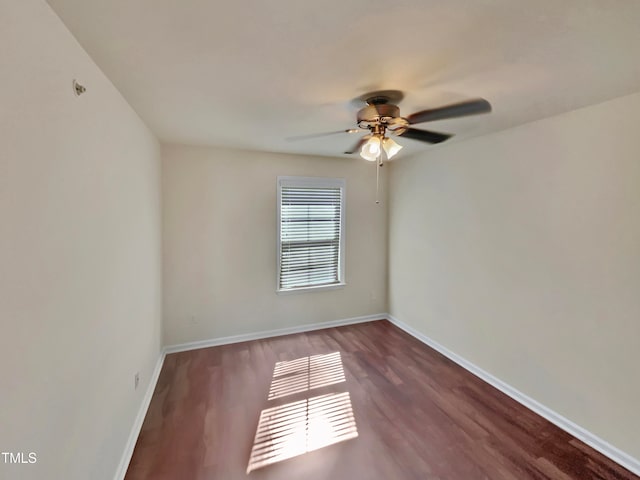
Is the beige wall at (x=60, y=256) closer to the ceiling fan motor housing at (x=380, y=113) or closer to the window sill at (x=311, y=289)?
the ceiling fan motor housing at (x=380, y=113)

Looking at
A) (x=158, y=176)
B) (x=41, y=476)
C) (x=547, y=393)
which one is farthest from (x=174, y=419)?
(x=547, y=393)

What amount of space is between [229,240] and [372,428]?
2507 mm

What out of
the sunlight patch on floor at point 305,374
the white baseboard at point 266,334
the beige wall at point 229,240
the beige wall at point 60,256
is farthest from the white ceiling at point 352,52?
the white baseboard at point 266,334

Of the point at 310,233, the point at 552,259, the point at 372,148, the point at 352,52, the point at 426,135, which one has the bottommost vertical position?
the point at 552,259

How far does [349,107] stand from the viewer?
6.93 feet

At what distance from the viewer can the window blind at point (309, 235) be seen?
3889mm

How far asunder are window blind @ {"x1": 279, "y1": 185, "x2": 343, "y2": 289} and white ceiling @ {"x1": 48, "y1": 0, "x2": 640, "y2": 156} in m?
1.75

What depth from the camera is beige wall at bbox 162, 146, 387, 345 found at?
3.36 m

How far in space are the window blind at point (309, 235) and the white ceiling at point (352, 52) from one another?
5.73 ft

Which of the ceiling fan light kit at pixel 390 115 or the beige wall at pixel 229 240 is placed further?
the beige wall at pixel 229 240

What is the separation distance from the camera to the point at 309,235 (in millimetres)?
4035

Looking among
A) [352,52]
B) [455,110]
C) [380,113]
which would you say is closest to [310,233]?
[380,113]

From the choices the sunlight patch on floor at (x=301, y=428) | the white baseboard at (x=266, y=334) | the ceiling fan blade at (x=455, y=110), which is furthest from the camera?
the white baseboard at (x=266, y=334)

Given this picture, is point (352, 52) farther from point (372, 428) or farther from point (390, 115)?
point (372, 428)
